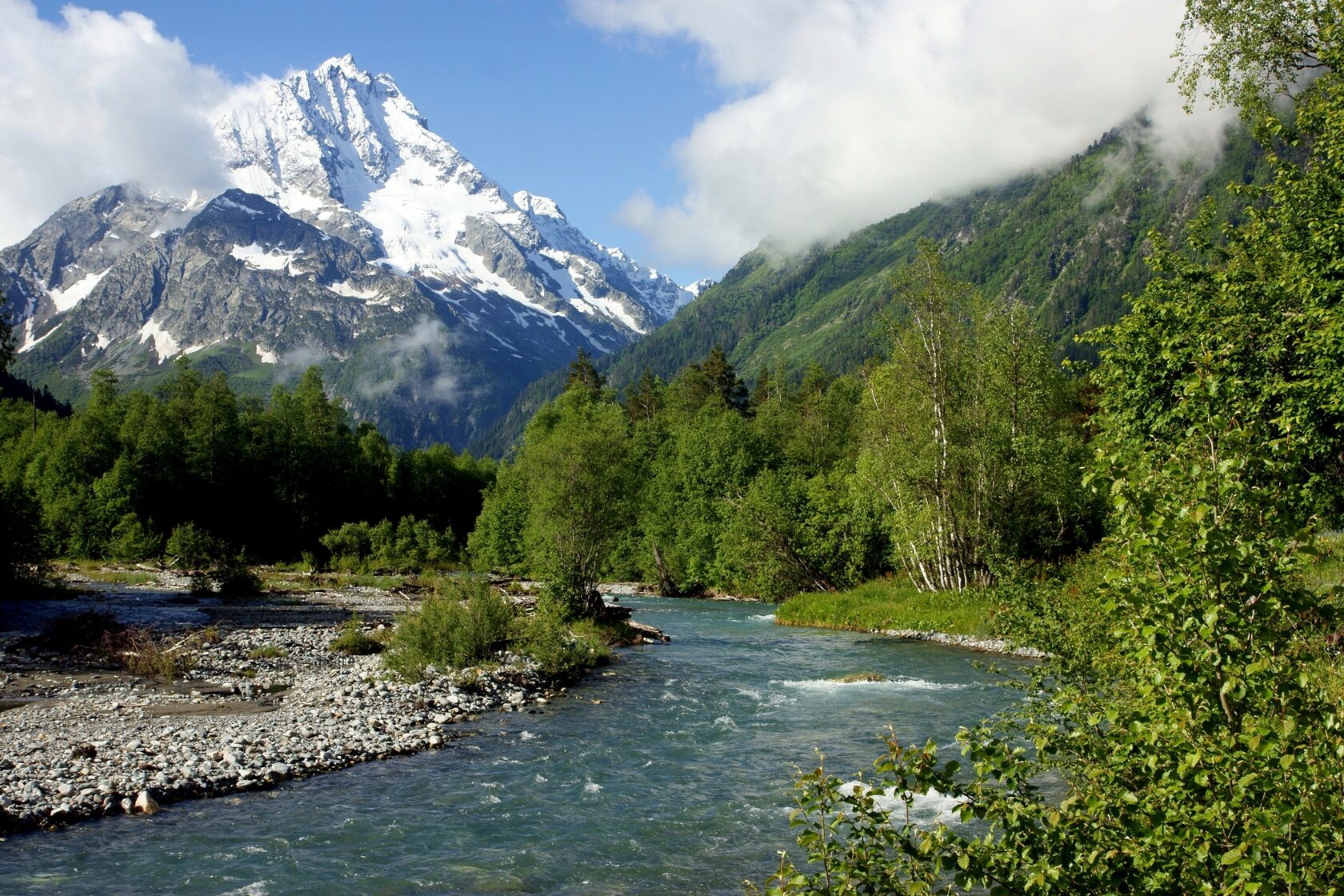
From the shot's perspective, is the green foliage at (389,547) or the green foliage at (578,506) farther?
the green foliage at (389,547)

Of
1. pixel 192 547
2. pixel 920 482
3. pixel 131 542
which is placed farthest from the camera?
pixel 131 542

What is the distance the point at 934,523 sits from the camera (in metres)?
38.9

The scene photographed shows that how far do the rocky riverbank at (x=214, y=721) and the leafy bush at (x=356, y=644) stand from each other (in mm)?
641

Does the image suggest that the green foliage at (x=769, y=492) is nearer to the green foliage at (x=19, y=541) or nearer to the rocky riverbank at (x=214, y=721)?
the rocky riverbank at (x=214, y=721)

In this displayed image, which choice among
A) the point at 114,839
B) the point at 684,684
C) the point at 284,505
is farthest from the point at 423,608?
the point at 284,505

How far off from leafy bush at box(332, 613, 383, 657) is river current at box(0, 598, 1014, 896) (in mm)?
9267

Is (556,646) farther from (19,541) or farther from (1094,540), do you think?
(19,541)

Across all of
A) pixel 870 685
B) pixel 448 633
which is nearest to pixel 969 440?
pixel 870 685

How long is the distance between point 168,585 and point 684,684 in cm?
3983

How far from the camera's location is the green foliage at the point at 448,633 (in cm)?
2630

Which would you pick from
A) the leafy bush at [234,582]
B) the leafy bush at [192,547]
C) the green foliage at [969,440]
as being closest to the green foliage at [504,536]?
the leafy bush at [192,547]

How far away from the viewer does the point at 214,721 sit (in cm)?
1959

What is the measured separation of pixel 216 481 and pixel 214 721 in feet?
236

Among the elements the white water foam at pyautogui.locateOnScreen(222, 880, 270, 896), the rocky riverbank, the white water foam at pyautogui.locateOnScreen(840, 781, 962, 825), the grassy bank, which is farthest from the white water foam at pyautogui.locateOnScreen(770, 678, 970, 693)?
the white water foam at pyautogui.locateOnScreen(222, 880, 270, 896)
